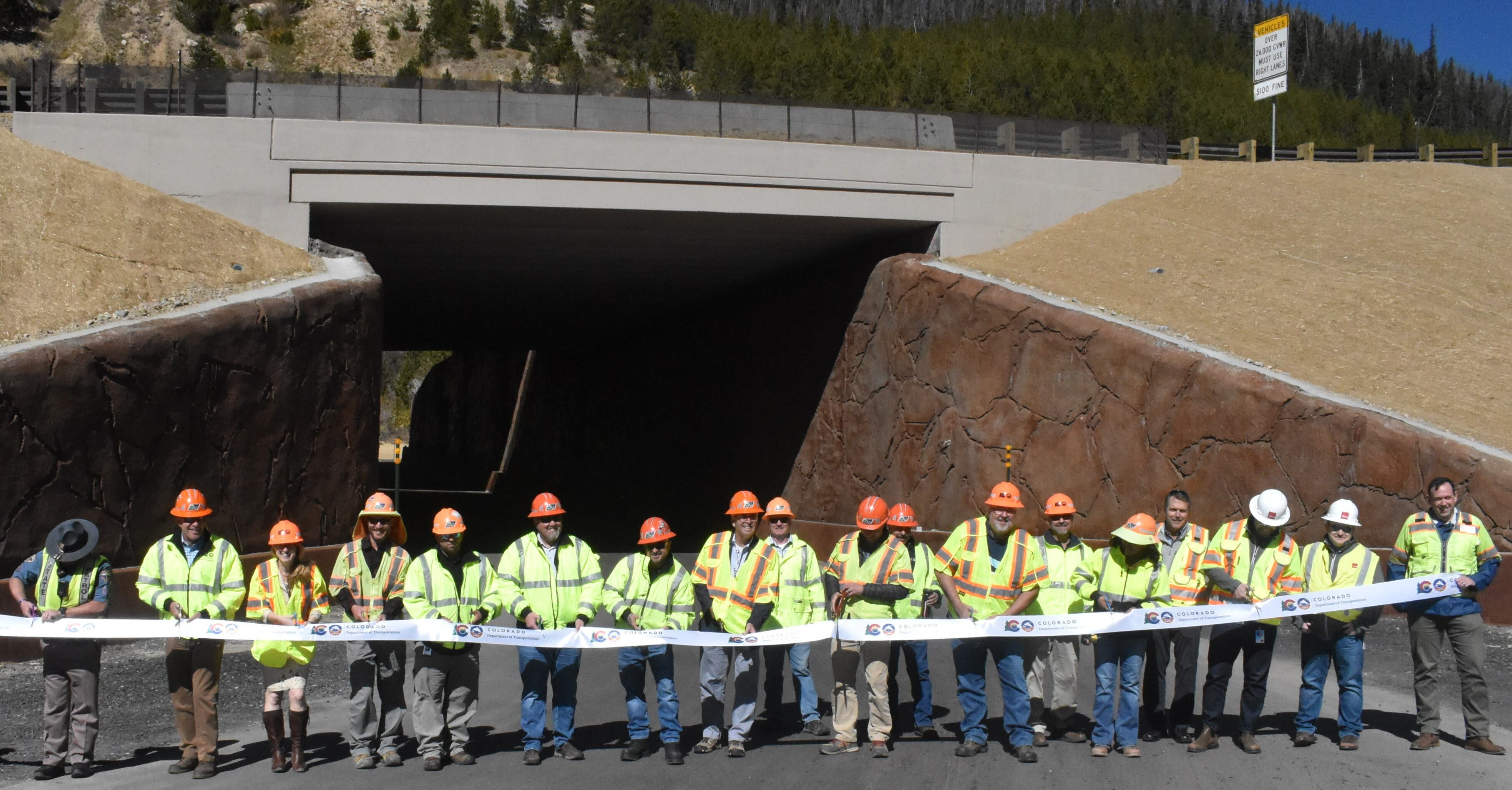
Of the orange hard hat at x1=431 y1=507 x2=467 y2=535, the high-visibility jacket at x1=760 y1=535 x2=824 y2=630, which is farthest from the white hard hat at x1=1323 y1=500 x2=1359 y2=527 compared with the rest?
the orange hard hat at x1=431 y1=507 x2=467 y2=535

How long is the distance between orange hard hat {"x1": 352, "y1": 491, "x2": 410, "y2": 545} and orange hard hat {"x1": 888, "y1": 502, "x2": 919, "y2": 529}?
3425mm

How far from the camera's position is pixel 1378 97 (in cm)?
10994

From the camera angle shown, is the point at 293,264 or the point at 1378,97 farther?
the point at 1378,97

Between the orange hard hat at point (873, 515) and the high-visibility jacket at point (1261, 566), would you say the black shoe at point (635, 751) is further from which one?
the high-visibility jacket at point (1261, 566)

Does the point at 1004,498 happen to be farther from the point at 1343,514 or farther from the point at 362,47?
the point at 362,47

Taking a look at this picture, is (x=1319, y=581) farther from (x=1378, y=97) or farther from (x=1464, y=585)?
(x=1378, y=97)

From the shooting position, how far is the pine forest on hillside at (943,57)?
234 feet

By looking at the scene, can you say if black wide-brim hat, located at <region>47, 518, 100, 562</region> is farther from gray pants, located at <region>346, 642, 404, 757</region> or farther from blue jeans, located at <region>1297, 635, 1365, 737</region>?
blue jeans, located at <region>1297, 635, 1365, 737</region>

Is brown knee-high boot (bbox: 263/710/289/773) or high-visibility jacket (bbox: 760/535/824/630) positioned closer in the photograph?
brown knee-high boot (bbox: 263/710/289/773)

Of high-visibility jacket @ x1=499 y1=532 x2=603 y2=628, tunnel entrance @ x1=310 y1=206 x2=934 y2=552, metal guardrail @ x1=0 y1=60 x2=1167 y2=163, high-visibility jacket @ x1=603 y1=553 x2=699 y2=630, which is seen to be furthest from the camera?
tunnel entrance @ x1=310 y1=206 x2=934 y2=552

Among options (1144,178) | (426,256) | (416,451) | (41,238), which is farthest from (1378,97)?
(41,238)

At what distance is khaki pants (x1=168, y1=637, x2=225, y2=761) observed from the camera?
7988 millimetres

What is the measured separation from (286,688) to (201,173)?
12.8 metres

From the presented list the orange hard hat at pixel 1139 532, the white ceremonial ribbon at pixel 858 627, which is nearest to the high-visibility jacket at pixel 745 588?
the white ceremonial ribbon at pixel 858 627
